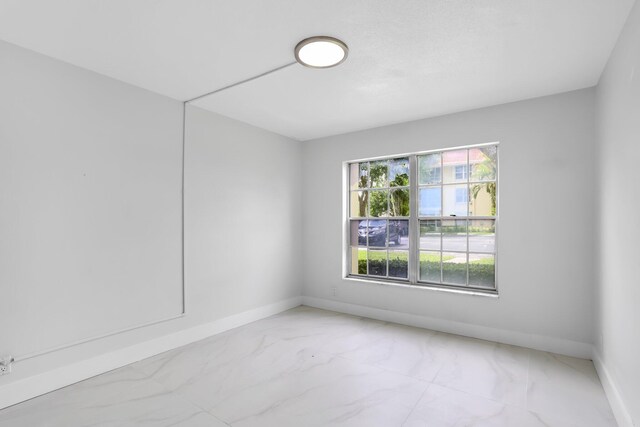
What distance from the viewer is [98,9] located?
6.64ft

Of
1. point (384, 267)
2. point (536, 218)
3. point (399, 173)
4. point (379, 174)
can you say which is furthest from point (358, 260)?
point (536, 218)

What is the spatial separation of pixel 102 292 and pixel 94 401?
0.89 m

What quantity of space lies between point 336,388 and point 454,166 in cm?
296

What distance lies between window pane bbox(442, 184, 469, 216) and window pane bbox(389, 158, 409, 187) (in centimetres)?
56

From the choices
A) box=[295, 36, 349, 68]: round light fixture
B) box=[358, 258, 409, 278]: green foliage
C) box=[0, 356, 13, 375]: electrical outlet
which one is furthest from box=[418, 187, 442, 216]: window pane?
box=[0, 356, 13, 375]: electrical outlet

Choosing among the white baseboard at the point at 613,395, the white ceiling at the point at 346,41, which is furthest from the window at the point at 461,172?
the white baseboard at the point at 613,395

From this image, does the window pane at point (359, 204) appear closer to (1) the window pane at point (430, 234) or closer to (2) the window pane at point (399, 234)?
(2) the window pane at point (399, 234)

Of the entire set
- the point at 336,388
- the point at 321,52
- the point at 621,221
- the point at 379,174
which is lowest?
the point at 336,388

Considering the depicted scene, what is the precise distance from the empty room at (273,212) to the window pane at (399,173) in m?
0.02

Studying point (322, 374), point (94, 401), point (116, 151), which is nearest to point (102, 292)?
point (94, 401)

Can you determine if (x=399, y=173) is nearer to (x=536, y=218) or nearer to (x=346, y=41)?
(x=536, y=218)

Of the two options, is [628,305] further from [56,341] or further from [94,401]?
[56,341]

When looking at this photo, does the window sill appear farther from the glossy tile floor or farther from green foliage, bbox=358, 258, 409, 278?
the glossy tile floor

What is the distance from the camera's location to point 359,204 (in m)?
4.97
